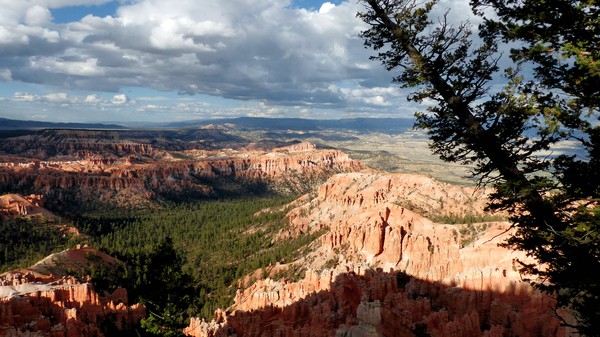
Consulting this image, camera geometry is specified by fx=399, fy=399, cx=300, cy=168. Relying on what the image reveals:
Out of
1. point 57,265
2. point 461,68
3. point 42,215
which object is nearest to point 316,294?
point 461,68

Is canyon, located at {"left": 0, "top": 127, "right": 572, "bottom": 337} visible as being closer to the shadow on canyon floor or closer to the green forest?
the shadow on canyon floor

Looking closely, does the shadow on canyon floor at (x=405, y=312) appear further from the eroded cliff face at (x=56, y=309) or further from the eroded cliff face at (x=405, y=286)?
the eroded cliff face at (x=56, y=309)

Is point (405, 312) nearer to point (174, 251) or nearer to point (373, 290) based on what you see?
point (373, 290)

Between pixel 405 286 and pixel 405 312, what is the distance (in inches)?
674

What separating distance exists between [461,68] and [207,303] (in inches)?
2847

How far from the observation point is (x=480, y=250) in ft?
214

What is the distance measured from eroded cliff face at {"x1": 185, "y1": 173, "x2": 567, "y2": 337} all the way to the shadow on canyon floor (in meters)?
0.11

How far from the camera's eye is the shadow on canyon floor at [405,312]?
126 feet

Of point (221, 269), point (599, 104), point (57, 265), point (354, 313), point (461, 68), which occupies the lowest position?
point (221, 269)

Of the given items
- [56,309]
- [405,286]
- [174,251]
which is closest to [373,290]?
[405,286]

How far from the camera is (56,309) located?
49.9m

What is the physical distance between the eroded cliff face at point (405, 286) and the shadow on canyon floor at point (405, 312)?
4.3 inches

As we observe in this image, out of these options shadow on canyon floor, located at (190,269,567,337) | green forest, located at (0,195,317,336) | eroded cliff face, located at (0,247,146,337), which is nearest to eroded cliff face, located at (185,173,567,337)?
shadow on canyon floor, located at (190,269,567,337)

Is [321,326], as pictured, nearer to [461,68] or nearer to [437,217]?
[461,68]
